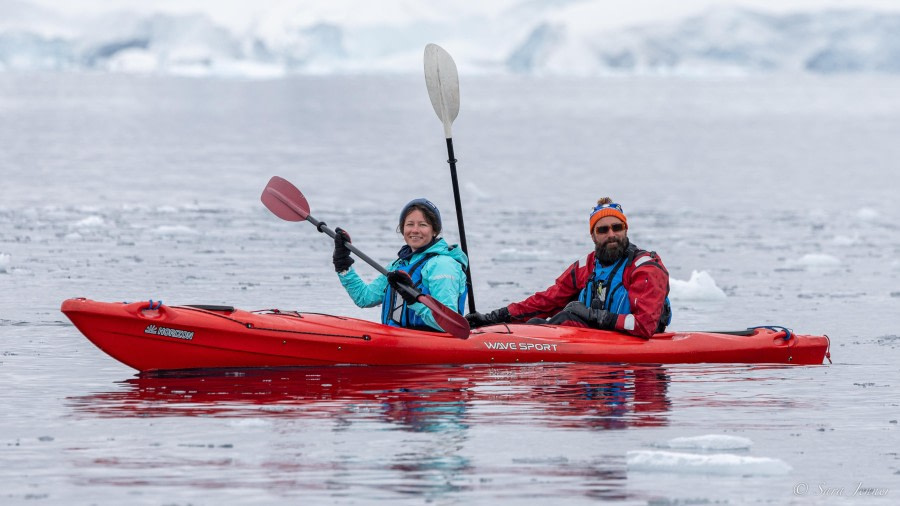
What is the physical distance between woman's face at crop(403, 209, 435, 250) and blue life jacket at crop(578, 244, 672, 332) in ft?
3.24

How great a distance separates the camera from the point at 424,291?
7.16 metres

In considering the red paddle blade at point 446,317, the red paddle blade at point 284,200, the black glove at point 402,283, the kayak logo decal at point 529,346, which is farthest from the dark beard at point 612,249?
the red paddle blade at point 284,200

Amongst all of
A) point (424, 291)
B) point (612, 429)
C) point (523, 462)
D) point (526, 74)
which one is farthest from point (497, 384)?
point (526, 74)

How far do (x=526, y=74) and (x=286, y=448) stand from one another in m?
95.7

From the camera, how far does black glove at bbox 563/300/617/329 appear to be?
7512 mm

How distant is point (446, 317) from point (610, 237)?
988 millimetres

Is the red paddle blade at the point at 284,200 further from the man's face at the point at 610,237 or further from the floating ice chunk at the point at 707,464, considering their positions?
the floating ice chunk at the point at 707,464

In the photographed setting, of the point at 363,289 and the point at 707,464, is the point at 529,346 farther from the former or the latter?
the point at 707,464

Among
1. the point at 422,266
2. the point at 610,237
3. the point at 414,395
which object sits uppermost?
the point at 610,237

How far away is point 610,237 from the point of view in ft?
24.1

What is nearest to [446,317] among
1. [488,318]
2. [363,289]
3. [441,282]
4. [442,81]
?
[441,282]

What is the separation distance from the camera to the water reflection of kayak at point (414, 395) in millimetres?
5941

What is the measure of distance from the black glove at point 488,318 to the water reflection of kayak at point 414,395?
0.48 meters

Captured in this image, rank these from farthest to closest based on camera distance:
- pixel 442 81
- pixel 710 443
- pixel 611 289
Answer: pixel 442 81 → pixel 611 289 → pixel 710 443
